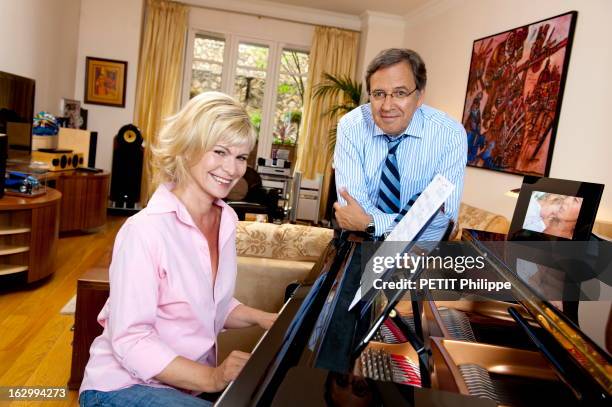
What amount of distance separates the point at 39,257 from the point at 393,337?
318cm

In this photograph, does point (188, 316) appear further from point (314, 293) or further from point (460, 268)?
point (460, 268)

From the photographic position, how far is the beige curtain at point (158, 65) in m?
7.01

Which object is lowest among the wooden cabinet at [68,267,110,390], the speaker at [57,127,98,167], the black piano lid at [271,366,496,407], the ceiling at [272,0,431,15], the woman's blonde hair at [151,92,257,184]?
the wooden cabinet at [68,267,110,390]

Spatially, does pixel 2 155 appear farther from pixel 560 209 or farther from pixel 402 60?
pixel 560 209

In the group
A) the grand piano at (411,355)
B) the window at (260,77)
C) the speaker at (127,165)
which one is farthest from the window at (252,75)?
the grand piano at (411,355)

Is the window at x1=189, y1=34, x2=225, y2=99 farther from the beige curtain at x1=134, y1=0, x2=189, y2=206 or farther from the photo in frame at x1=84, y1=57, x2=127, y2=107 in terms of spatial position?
the photo in frame at x1=84, y1=57, x2=127, y2=107

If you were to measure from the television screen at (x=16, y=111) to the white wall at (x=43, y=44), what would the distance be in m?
0.27

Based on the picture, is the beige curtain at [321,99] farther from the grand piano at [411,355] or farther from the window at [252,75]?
the grand piano at [411,355]

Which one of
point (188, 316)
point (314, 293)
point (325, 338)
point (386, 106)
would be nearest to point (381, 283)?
point (325, 338)

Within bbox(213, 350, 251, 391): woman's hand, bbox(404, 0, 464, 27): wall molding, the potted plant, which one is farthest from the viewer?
the potted plant

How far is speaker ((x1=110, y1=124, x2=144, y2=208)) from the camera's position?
6.32 m

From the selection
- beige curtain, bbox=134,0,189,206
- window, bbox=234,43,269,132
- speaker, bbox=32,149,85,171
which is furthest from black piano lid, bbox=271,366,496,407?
window, bbox=234,43,269,132

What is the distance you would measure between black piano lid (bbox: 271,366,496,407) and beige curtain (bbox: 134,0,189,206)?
659cm

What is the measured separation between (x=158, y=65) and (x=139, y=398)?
21.8 ft
